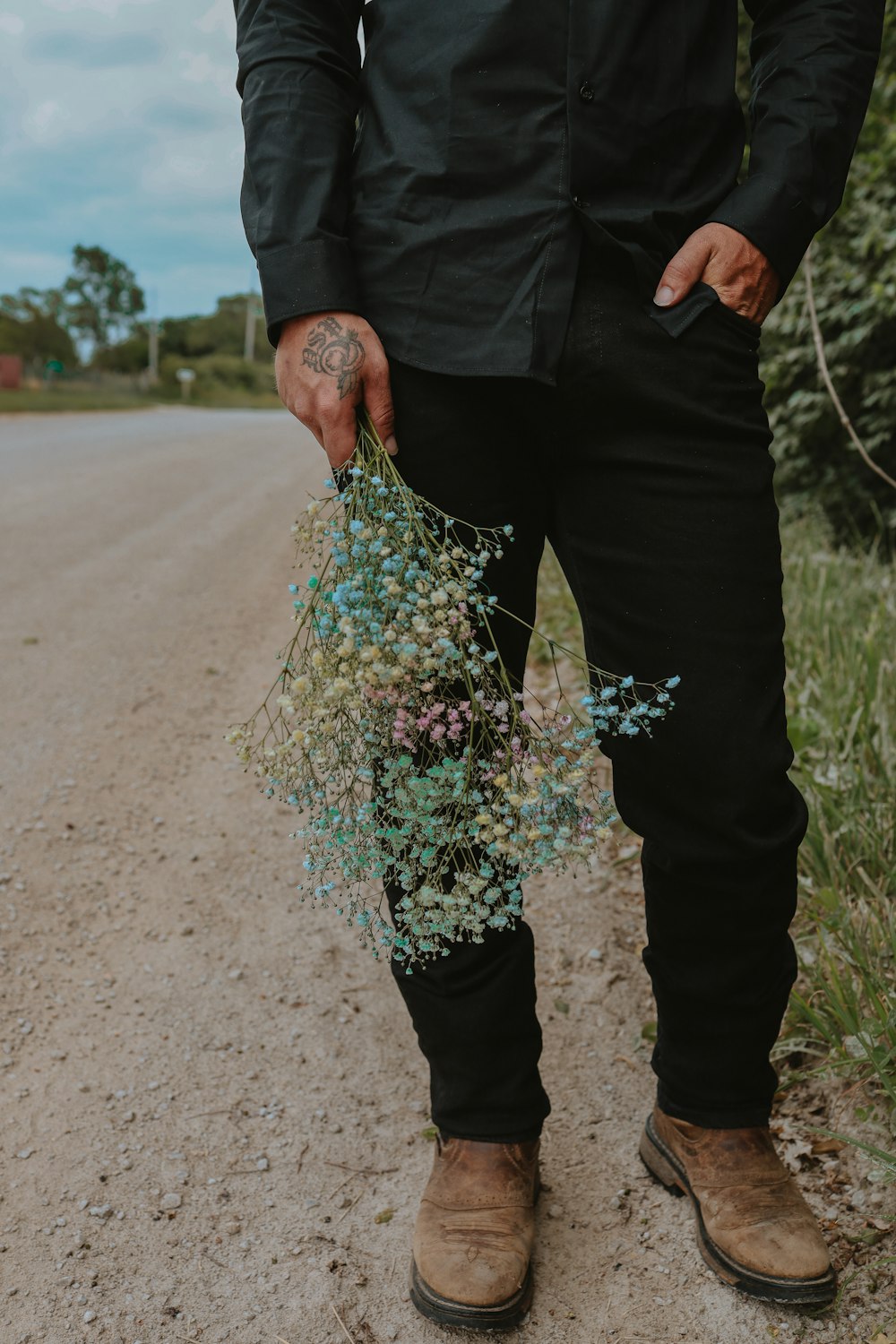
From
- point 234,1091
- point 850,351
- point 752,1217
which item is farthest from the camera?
point 850,351

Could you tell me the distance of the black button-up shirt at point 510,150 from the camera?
52.4 inches

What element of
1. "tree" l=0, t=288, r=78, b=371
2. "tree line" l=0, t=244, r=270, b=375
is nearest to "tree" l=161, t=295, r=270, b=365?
"tree line" l=0, t=244, r=270, b=375

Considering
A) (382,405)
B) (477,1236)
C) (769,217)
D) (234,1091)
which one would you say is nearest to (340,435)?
(382,405)

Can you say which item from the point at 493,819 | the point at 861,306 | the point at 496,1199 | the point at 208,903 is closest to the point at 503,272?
the point at 493,819

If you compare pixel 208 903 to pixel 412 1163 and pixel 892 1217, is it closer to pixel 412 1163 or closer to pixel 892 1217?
pixel 412 1163

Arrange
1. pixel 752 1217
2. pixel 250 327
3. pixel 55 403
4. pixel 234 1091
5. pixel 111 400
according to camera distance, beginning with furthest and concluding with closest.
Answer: pixel 250 327, pixel 111 400, pixel 55 403, pixel 234 1091, pixel 752 1217

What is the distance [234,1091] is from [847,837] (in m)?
1.44

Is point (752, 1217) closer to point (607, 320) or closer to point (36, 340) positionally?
point (607, 320)

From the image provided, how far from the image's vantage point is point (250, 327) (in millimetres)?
61188

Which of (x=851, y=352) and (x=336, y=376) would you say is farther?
(x=851, y=352)

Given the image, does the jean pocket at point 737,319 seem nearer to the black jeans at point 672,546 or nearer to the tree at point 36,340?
the black jeans at point 672,546

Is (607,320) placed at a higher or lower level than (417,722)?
higher

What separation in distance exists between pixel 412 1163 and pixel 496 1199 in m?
0.29

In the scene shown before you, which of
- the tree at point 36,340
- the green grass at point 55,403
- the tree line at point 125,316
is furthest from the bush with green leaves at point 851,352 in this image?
the tree line at point 125,316
